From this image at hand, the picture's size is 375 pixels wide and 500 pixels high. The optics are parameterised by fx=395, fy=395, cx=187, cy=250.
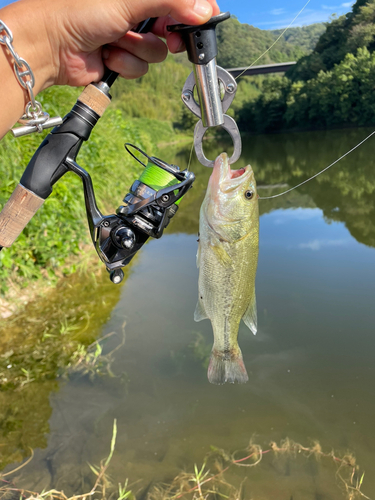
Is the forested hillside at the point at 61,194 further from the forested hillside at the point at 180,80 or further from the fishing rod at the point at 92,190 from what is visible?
the forested hillside at the point at 180,80

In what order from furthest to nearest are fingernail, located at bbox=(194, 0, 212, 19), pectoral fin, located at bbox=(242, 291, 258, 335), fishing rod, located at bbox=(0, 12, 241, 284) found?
pectoral fin, located at bbox=(242, 291, 258, 335) → fishing rod, located at bbox=(0, 12, 241, 284) → fingernail, located at bbox=(194, 0, 212, 19)

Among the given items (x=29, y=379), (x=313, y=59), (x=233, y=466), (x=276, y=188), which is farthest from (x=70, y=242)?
(x=313, y=59)

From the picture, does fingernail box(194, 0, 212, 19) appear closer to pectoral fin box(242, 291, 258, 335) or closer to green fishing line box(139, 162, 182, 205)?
green fishing line box(139, 162, 182, 205)

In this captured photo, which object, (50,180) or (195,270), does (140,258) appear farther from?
(50,180)

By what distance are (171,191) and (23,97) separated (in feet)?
2.33

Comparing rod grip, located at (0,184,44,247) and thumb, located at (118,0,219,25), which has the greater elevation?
thumb, located at (118,0,219,25)

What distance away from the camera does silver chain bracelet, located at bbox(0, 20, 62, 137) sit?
4.65 ft

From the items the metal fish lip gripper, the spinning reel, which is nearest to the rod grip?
the spinning reel

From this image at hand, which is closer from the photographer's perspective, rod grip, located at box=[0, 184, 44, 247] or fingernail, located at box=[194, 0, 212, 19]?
fingernail, located at box=[194, 0, 212, 19]

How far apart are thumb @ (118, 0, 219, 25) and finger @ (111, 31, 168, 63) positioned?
390 millimetres

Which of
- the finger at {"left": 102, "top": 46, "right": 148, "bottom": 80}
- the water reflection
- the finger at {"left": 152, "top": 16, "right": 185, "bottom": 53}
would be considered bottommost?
the finger at {"left": 102, "top": 46, "right": 148, "bottom": 80}

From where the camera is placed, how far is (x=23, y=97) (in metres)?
1.61

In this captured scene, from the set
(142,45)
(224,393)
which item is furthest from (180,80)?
(142,45)

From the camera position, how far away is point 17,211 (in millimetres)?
1690
